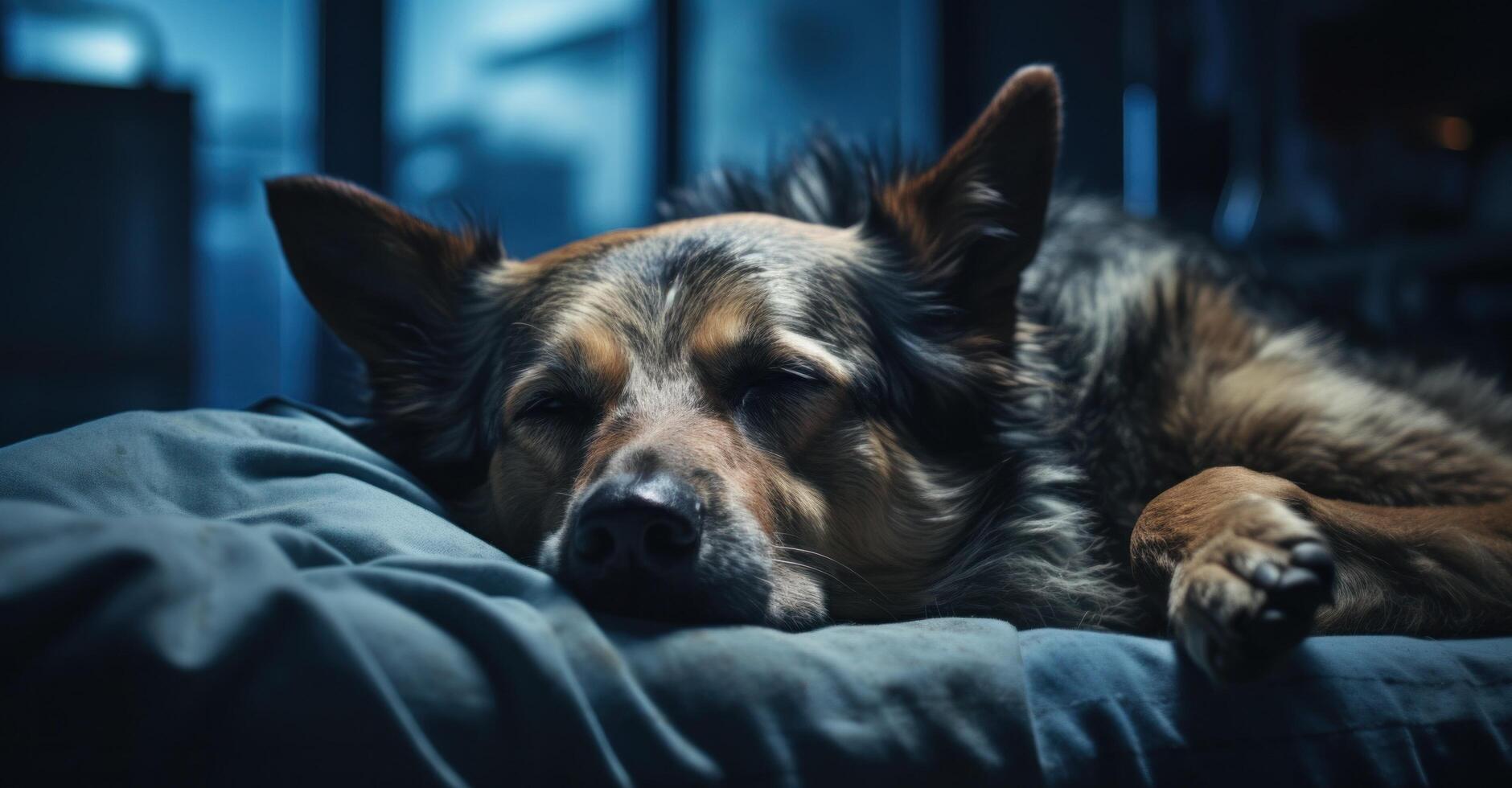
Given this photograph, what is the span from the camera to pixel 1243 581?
1021 mm

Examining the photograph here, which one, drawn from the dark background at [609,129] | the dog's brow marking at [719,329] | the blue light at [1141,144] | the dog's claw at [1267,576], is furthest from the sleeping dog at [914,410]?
the blue light at [1141,144]

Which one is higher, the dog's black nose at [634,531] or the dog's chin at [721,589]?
the dog's black nose at [634,531]

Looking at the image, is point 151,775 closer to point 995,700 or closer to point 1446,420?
point 995,700

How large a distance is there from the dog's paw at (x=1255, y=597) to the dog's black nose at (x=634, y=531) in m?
0.60

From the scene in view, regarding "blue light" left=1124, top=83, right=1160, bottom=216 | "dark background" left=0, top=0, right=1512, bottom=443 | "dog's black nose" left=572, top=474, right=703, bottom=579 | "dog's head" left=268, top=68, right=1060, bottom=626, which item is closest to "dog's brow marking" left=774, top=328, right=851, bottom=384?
"dog's head" left=268, top=68, right=1060, bottom=626

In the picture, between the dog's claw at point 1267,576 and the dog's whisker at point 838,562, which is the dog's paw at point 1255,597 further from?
the dog's whisker at point 838,562

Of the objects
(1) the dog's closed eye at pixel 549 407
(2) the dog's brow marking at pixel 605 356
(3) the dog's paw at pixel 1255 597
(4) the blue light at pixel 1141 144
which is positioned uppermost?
(4) the blue light at pixel 1141 144

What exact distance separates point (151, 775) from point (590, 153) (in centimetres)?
534

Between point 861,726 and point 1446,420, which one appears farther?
point 1446,420

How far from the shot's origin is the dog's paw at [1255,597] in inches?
38.6

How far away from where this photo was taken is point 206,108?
500 cm

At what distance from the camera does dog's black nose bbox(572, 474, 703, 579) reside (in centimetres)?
109

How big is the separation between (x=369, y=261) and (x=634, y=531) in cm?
96

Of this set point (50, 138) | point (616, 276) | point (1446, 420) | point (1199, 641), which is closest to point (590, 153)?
point (50, 138)
